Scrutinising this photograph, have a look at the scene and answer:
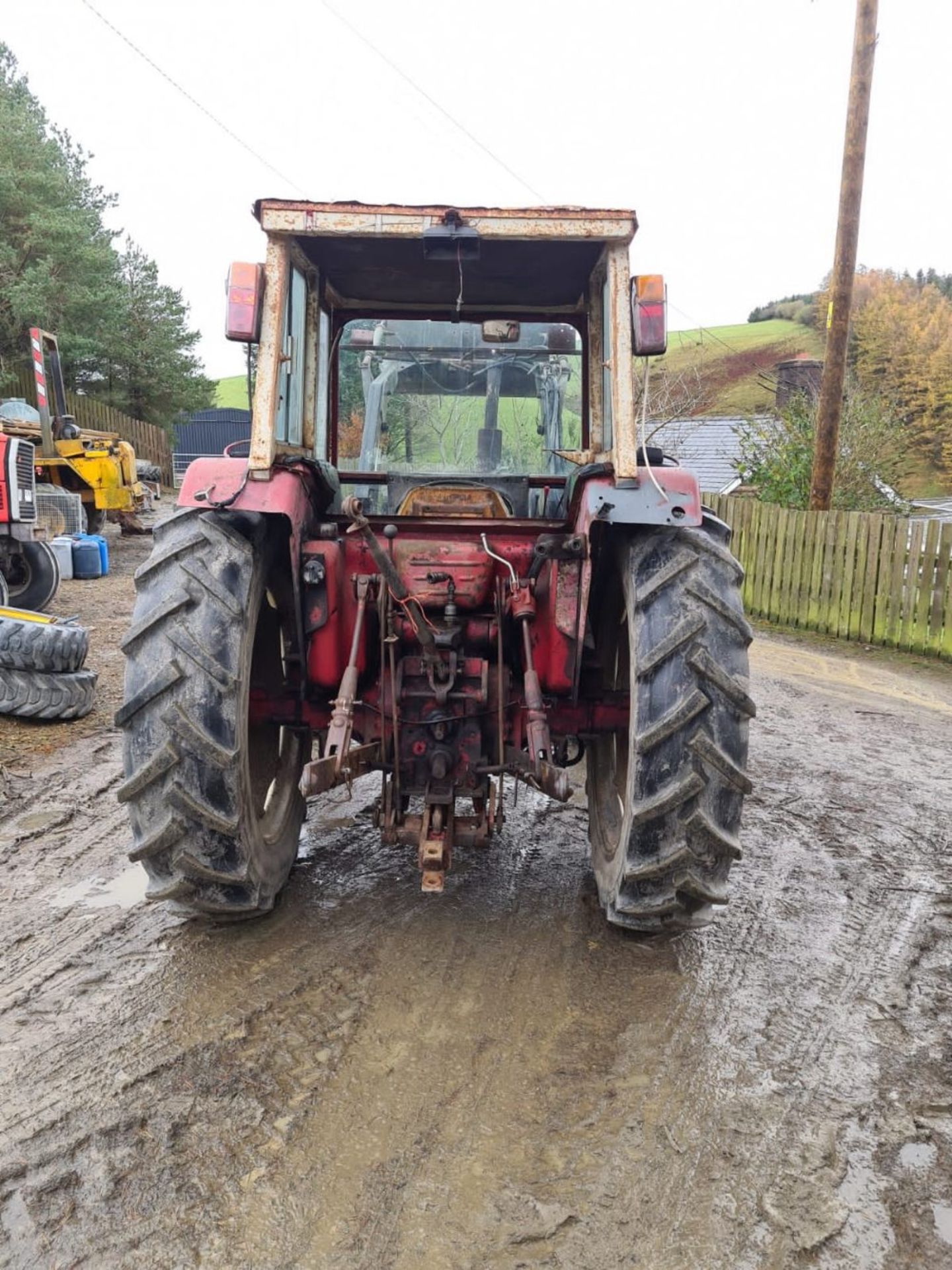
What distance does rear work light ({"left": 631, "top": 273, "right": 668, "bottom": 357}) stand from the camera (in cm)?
329

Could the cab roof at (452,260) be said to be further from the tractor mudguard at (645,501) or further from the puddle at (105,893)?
the puddle at (105,893)

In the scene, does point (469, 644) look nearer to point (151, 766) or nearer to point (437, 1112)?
point (151, 766)

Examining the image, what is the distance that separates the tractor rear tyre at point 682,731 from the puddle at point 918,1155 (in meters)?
0.85

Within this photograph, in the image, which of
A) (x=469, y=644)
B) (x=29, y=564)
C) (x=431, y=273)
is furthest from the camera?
(x=29, y=564)

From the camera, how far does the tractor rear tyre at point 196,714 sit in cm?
299

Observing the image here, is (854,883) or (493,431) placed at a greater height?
(493,431)

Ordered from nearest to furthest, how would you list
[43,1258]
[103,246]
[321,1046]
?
[43,1258] → [321,1046] → [103,246]

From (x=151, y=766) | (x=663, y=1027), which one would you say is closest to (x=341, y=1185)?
(x=663, y=1027)

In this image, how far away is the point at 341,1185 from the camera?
2.23 meters

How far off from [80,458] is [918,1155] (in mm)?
14056

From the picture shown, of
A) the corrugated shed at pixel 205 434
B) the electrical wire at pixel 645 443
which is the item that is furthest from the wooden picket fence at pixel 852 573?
the corrugated shed at pixel 205 434

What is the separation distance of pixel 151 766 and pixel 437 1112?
1.29 meters

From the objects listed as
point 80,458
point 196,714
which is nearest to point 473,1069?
point 196,714

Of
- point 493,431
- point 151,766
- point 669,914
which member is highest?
point 493,431
